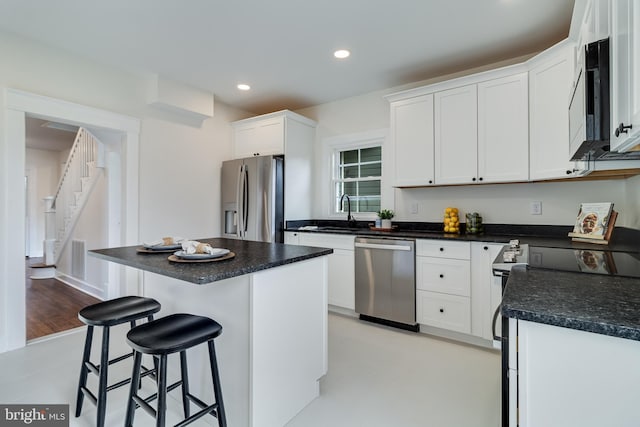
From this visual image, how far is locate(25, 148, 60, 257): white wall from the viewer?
7086 mm

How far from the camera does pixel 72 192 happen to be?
4.93 meters

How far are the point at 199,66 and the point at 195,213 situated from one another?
171 cm

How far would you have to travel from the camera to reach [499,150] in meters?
2.72

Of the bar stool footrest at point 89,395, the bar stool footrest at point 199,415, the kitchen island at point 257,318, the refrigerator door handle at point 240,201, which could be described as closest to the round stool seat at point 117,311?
the kitchen island at point 257,318

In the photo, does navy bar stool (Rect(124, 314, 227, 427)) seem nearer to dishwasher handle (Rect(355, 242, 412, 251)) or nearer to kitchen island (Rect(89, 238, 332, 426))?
kitchen island (Rect(89, 238, 332, 426))

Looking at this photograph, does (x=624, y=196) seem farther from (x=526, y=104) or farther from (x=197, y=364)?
(x=197, y=364)

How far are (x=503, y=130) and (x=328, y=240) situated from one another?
1.97 m

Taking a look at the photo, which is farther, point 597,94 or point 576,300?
point 597,94

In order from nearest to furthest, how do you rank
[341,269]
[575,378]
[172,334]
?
[575,378] → [172,334] → [341,269]

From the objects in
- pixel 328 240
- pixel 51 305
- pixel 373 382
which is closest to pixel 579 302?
pixel 373 382

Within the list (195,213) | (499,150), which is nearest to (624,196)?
(499,150)

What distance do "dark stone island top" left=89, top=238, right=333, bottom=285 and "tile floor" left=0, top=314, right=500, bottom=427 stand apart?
2.96 feet

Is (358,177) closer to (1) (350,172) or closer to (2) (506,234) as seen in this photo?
(1) (350,172)

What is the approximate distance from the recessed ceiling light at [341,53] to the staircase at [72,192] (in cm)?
313
